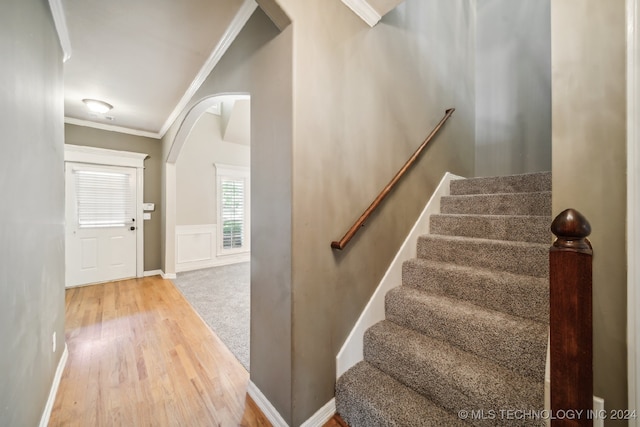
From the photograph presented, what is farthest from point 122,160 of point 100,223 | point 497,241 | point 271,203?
point 497,241

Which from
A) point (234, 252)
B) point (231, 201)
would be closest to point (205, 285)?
point (234, 252)

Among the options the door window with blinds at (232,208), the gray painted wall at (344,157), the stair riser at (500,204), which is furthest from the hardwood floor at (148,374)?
the door window with blinds at (232,208)

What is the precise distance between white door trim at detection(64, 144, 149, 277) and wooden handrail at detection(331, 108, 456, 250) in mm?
4449

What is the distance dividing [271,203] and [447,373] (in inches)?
50.5

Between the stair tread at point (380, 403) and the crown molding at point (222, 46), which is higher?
the crown molding at point (222, 46)

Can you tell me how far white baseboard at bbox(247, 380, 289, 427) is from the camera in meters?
1.31

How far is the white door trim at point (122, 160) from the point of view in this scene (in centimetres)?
366

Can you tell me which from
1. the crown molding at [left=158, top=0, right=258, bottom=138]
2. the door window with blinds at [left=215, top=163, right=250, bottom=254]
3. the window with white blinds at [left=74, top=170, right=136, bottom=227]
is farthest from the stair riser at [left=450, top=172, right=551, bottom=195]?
the window with white blinds at [left=74, top=170, right=136, bottom=227]

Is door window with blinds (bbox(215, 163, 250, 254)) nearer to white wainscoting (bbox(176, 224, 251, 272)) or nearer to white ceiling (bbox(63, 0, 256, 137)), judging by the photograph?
white wainscoting (bbox(176, 224, 251, 272))

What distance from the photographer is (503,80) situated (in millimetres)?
3049

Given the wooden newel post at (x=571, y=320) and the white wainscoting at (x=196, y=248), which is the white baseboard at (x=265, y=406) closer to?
the wooden newel post at (x=571, y=320)

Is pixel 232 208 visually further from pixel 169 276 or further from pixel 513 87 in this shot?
pixel 513 87

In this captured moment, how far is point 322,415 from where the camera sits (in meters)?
1.34

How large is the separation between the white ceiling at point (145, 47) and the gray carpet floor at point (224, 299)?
8.54 feet
